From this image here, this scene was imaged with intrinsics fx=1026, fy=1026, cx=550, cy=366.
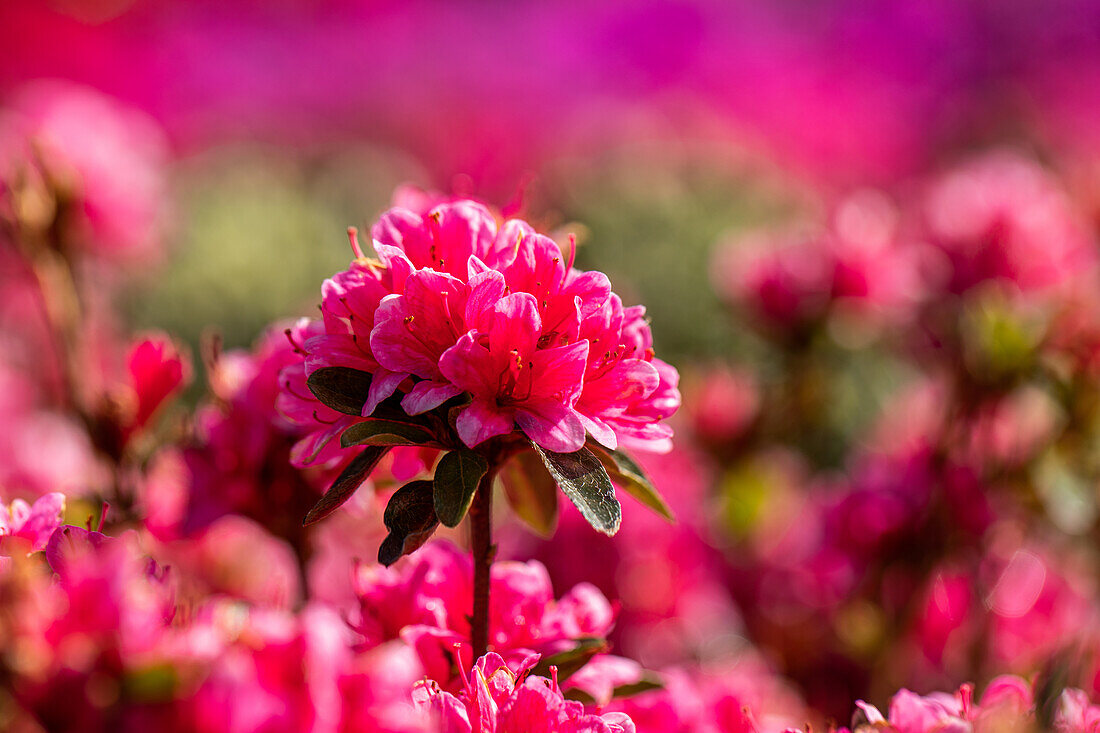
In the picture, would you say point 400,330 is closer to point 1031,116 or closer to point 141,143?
point 141,143

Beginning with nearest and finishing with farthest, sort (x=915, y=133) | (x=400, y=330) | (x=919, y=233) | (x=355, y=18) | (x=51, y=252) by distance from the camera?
(x=400, y=330)
(x=51, y=252)
(x=919, y=233)
(x=915, y=133)
(x=355, y=18)

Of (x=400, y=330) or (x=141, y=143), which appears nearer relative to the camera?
(x=400, y=330)

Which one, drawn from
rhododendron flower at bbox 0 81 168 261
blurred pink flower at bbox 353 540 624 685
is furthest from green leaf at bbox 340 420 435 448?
rhododendron flower at bbox 0 81 168 261

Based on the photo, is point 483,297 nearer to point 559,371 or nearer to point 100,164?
point 559,371

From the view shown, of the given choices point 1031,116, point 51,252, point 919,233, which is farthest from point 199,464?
point 1031,116

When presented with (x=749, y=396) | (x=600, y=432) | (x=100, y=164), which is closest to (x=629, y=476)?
(x=600, y=432)

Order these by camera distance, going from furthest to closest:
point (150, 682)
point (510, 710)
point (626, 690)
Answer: point (626, 690) → point (510, 710) → point (150, 682)
